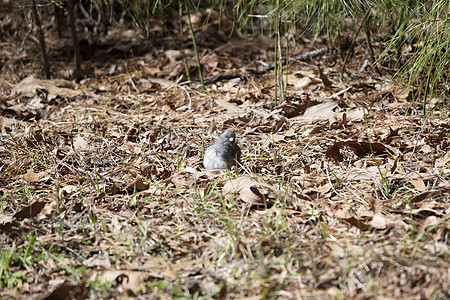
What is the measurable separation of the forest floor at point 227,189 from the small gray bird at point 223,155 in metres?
0.07

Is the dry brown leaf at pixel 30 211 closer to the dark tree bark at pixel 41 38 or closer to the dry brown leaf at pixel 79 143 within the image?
the dry brown leaf at pixel 79 143

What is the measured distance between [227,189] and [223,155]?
1.01 feet

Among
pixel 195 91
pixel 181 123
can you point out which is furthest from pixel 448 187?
pixel 195 91

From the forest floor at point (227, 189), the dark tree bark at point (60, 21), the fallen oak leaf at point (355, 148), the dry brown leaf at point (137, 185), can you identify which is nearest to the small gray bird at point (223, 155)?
the forest floor at point (227, 189)

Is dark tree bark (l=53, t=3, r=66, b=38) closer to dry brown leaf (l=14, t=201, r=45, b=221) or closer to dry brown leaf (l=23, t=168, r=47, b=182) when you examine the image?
dry brown leaf (l=23, t=168, r=47, b=182)

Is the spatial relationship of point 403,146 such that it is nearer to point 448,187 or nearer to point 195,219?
point 448,187

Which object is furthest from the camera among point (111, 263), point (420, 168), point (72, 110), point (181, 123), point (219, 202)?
point (72, 110)

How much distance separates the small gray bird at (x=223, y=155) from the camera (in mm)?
2609

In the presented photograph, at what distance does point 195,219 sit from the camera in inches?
85.5

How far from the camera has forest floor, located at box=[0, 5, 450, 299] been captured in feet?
5.75

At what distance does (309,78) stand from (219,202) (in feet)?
6.82

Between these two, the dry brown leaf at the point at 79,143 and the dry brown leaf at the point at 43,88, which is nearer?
the dry brown leaf at the point at 79,143

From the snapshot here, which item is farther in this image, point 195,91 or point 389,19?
point 195,91

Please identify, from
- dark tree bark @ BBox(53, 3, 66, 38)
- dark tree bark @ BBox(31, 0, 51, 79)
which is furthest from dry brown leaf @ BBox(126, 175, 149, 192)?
dark tree bark @ BBox(53, 3, 66, 38)
